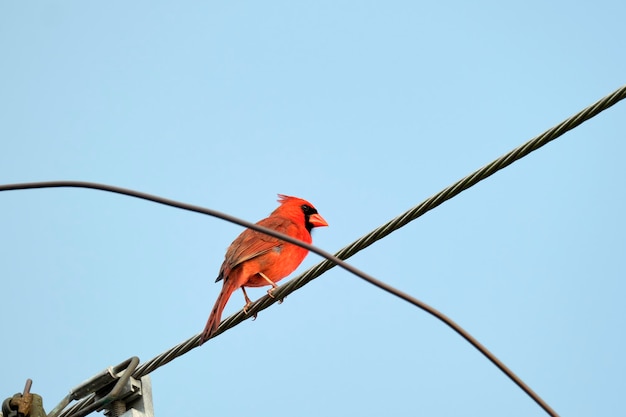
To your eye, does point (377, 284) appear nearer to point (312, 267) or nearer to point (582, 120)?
point (582, 120)

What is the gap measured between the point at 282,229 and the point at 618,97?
3.86 m

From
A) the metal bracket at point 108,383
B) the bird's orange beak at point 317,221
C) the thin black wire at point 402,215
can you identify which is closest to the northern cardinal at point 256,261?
the bird's orange beak at point 317,221

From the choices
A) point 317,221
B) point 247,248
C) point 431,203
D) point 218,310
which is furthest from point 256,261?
→ point 431,203

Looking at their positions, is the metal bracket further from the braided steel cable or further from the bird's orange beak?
the bird's orange beak

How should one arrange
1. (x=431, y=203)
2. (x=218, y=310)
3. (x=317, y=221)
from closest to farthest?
(x=431, y=203), (x=218, y=310), (x=317, y=221)

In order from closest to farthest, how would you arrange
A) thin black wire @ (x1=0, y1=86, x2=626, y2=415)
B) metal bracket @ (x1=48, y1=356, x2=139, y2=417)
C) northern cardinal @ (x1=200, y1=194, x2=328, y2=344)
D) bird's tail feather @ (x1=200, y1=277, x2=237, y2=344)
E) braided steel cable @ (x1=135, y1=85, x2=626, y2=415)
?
thin black wire @ (x1=0, y1=86, x2=626, y2=415) < braided steel cable @ (x1=135, y1=85, x2=626, y2=415) < metal bracket @ (x1=48, y1=356, x2=139, y2=417) < bird's tail feather @ (x1=200, y1=277, x2=237, y2=344) < northern cardinal @ (x1=200, y1=194, x2=328, y2=344)

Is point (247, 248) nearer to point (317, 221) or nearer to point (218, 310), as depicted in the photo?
point (218, 310)

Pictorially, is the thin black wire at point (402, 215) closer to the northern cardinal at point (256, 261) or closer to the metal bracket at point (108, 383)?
the metal bracket at point (108, 383)

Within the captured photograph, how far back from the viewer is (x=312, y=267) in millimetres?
4406

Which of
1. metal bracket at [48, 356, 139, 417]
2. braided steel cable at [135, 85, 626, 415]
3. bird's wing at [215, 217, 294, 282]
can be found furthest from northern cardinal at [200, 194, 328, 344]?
metal bracket at [48, 356, 139, 417]

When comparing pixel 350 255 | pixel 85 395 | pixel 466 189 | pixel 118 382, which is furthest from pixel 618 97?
pixel 85 395

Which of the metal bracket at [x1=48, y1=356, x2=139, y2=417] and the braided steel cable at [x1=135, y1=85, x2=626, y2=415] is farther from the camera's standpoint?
the metal bracket at [x1=48, y1=356, x2=139, y2=417]

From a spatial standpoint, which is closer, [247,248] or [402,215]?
[402,215]

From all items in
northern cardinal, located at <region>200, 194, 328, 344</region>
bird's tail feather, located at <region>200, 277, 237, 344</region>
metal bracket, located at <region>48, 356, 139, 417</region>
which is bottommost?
metal bracket, located at <region>48, 356, 139, 417</region>
